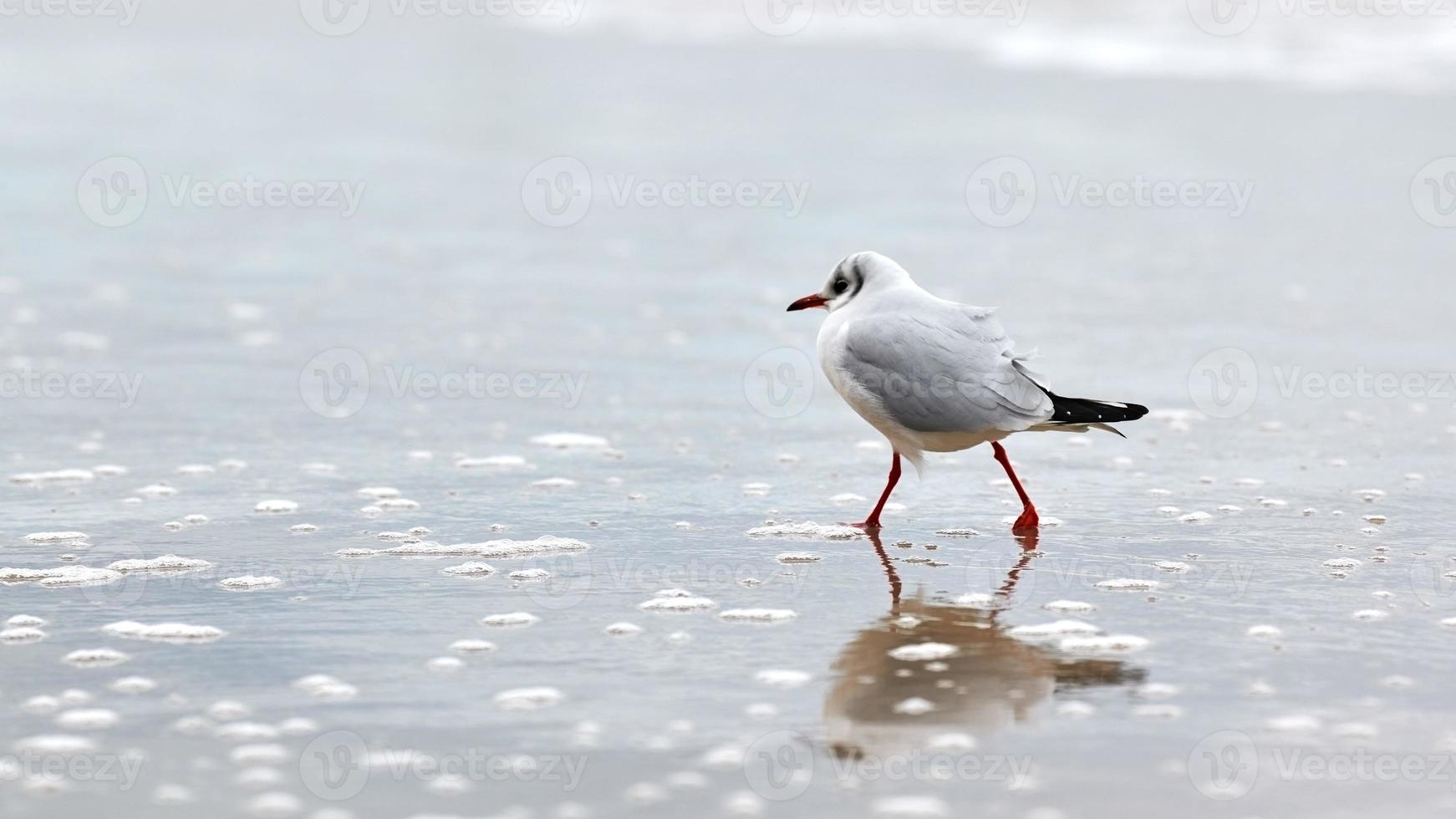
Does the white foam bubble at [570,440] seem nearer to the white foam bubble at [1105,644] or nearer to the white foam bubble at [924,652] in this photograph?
the white foam bubble at [924,652]

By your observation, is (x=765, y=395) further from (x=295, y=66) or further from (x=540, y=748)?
(x=295, y=66)

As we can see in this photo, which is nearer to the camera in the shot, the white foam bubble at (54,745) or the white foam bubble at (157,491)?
the white foam bubble at (54,745)

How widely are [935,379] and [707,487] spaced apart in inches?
44.1

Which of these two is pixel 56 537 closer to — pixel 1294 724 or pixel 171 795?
pixel 171 795

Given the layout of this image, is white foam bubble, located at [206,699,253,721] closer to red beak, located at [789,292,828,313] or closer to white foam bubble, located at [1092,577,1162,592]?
white foam bubble, located at [1092,577,1162,592]

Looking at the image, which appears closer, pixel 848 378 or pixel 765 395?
pixel 848 378

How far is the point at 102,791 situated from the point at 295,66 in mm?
16416

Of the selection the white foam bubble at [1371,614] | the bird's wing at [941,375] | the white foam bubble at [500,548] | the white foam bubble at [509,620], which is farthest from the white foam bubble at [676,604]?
the white foam bubble at [1371,614]

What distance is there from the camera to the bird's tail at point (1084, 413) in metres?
5.88

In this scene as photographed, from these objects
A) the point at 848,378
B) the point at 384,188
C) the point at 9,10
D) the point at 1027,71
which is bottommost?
the point at 848,378

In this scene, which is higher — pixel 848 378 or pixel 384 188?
pixel 384 188

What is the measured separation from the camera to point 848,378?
20.2ft

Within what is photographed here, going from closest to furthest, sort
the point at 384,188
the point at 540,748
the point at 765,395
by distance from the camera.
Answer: the point at 540,748, the point at 765,395, the point at 384,188

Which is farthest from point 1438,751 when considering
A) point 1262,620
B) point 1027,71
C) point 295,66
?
point 295,66
